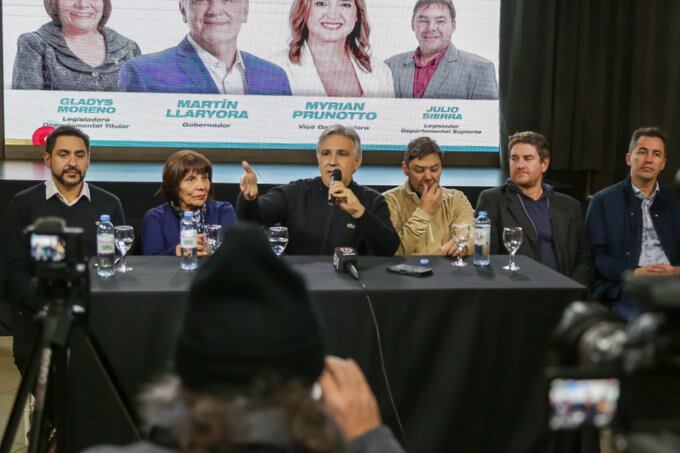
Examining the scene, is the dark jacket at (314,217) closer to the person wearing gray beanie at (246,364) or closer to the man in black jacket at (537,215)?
the man in black jacket at (537,215)

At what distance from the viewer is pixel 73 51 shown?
17.4 feet

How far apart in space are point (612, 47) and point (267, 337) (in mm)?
5265

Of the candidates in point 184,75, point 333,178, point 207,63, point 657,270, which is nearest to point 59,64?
point 184,75

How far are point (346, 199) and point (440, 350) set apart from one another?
2.33 ft

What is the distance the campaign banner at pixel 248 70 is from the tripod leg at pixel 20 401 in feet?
12.3

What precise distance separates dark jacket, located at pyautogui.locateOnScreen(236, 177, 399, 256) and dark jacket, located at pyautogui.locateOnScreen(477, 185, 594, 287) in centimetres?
52

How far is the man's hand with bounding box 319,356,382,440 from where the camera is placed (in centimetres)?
122

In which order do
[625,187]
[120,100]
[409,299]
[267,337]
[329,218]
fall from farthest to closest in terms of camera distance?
[120,100] < [625,187] < [329,218] < [409,299] < [267,337]

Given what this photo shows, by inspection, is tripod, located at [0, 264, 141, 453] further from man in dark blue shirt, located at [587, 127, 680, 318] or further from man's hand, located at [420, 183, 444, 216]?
man in dark blue shirt, located at [587, 127, 680, 318]

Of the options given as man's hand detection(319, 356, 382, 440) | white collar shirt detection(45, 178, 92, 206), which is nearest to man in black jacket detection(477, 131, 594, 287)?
white collar shirt detection(45, 178, 92, 206)

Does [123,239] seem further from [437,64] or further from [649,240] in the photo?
[437,64]

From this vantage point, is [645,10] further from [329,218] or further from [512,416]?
[512,416]

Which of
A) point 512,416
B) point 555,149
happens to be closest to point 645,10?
point 555,149

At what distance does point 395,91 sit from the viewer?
5.58 metres
